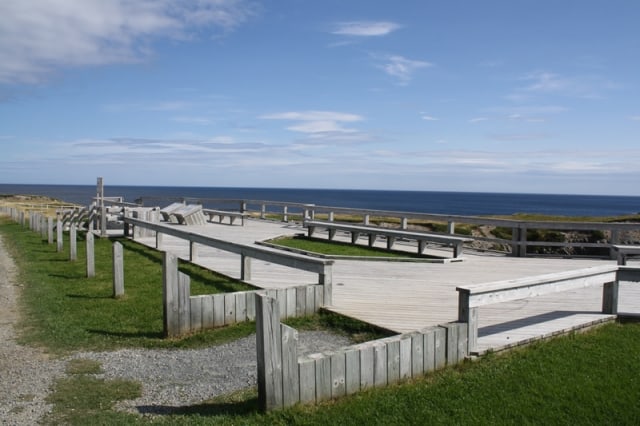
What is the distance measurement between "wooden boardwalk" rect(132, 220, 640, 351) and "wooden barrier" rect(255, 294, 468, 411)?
2.63 ft

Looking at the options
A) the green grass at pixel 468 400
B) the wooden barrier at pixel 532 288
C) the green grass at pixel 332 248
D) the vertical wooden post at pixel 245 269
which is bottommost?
the green grass at pixel 468 400

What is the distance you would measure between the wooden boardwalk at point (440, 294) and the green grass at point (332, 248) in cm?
111

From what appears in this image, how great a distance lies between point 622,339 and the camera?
5.86 meters

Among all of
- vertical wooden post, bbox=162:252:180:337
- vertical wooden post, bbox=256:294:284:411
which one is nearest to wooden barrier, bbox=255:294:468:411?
vertical wooden post, bbox=256:294:284:411

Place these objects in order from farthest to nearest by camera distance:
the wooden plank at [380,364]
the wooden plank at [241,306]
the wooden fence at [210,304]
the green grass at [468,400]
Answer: the wooden plank at [241,306] → the wooden fence at [210,304] → the wooden plank at [380,364] → the green grass at [468,400]

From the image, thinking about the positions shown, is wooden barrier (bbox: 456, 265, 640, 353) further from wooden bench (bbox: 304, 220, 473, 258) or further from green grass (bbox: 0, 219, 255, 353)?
wooden bench (bbox: 304, 220, 473, 258)

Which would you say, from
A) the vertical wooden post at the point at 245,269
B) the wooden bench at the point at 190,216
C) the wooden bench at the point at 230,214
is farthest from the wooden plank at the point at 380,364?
the wooden bench at the point at 190,216

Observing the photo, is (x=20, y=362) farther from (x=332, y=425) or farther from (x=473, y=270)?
(x=473, y=270)

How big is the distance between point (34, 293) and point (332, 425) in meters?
6.66

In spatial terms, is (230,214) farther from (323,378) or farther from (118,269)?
(323,378)

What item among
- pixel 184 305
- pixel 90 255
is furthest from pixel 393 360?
pixel 90 255

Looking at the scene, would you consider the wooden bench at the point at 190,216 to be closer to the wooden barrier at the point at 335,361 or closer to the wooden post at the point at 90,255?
the wooden post at the point at 90,255

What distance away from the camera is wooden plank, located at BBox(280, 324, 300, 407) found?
407 centimetres

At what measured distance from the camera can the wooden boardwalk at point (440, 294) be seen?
246 inches
